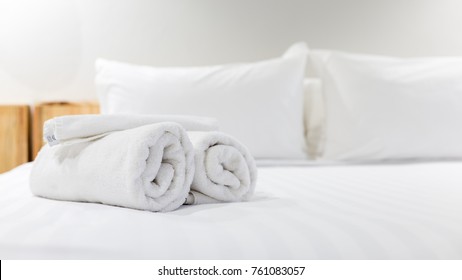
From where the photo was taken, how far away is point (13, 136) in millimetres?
2170

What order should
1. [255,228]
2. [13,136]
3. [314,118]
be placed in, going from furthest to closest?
1. [13,136]
2. [314,118]
3. [255,228]

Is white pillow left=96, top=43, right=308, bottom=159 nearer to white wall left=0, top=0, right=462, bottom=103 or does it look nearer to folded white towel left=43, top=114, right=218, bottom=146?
white wall left=0, top=0, right=462, bottom=103

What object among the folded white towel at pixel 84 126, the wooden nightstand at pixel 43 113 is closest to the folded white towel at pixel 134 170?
the folded white towel at pixel 84 126

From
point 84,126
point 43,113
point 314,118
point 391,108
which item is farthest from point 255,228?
point 43,113

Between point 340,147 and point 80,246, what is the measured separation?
1.31 metres

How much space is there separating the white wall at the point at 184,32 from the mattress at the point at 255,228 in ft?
3.97

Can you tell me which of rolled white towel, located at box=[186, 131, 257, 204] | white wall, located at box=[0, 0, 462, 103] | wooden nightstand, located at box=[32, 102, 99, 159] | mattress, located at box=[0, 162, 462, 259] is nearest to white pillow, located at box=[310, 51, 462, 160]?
white wall, located at box=[0, 0, 462, 103]

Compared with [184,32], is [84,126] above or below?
below

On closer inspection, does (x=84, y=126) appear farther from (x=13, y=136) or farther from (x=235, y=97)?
(x=13, y=136)

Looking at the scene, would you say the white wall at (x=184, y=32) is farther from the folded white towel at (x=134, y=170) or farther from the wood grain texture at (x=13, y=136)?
the folded white towel at (x=134, y=170)

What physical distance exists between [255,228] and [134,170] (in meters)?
0.23

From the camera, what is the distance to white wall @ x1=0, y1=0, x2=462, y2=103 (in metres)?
2.27

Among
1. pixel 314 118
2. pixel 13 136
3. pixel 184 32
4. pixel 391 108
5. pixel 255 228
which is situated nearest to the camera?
pixel 255 228

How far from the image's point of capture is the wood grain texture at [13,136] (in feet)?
7.09
